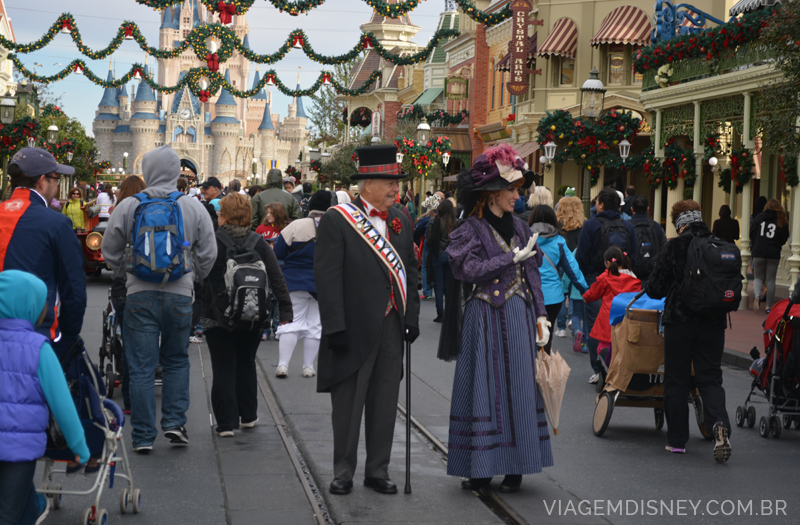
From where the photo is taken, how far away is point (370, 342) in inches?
216

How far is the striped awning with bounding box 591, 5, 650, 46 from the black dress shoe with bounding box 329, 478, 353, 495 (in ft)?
81.4

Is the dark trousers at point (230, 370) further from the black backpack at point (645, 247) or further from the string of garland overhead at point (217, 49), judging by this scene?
the string of garland overhead at point (217, 49)

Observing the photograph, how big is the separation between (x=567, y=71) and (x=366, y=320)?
2724cm

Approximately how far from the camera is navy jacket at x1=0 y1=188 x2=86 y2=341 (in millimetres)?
5426

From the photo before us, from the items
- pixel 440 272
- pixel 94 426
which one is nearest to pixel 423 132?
pixel 440 272

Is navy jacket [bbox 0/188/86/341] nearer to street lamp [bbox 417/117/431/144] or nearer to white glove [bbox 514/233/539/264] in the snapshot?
white glove [bbox 514/233/539/264]

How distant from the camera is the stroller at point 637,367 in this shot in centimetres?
723

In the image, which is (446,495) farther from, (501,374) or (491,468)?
(501,374)

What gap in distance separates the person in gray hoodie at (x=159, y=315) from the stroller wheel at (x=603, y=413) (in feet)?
9.95

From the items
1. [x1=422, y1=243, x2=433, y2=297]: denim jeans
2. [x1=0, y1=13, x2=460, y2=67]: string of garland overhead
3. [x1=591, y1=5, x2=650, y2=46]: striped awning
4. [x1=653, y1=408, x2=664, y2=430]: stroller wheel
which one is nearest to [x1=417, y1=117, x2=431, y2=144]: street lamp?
[x1=0, y1=13, x2=460, y2=67]: string of garland overhead

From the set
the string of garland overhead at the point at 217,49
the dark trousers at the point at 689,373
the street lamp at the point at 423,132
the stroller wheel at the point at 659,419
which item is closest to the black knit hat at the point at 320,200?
the stroller wheel at the point at 659,419

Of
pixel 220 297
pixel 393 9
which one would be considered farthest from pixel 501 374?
pixel 393 9

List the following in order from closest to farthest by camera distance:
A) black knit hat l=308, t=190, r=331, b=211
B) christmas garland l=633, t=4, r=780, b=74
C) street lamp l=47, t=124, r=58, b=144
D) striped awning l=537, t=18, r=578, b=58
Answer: black knit hat l=308, t=190, r=331, b=211, christmas garland l=633, t=4, r=780, b=74, striped awning l=537, t=18, r=578, b=58, street lamp l=47, t=124, r=58, b=144

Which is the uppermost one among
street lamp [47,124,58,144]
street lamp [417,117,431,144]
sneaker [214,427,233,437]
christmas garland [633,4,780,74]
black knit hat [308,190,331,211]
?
christmas garland [633,4,780,74]
